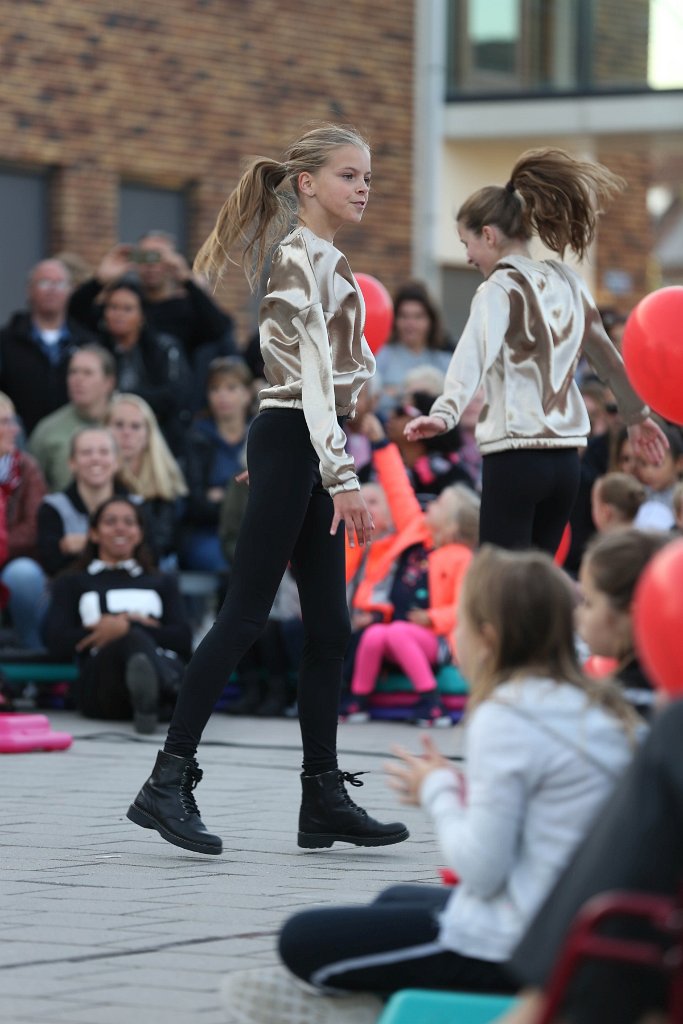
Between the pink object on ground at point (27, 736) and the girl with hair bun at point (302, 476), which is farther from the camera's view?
the pink object on ground at point (27, 736)

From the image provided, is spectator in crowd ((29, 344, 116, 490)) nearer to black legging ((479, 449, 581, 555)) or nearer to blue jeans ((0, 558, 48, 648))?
blue jeans ((0, 558, 48, 648))

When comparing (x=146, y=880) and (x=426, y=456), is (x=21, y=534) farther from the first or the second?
(x=146, y=880)

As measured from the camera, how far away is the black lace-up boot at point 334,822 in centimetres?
623

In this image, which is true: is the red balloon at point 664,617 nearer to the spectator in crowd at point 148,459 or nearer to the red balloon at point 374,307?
the red balloon at point 374,307

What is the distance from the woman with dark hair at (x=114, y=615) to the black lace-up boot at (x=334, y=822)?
410 centimetres

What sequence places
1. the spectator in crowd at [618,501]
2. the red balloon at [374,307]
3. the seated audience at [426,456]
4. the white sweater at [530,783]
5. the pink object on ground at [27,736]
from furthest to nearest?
1. the seated audience at [426,456]
2. the spectator in crowd at [618,501]
3. the red balloon at [374,307]
4. the pink object on ground at [27,736]
5. the white sweater at [530,783]

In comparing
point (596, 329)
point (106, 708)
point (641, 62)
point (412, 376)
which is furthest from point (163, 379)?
point (641, 62)

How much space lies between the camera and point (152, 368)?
13195 millimetres

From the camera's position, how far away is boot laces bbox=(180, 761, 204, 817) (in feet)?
19.8

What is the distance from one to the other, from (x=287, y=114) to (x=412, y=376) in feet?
26.8

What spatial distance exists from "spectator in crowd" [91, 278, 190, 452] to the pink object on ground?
4.20 m

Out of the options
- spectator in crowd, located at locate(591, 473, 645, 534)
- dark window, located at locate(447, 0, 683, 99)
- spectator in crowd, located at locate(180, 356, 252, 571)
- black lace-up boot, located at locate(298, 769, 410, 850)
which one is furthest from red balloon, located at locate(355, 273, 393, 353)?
dark window, located at locate(447, 0, 683, 99)

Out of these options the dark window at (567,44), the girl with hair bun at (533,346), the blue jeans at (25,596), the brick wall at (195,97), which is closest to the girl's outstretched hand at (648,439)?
the girl with hair bun at (533,346)

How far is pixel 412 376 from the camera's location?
1224cm
